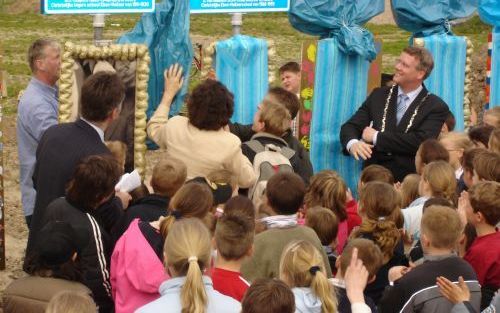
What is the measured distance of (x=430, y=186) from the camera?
23.5ft

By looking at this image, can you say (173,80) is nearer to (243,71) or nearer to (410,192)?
(243,71)

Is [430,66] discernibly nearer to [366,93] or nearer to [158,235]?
[366,93]

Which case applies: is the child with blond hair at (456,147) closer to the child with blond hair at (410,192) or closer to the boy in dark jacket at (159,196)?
→ the child with blond hair at (410,192)

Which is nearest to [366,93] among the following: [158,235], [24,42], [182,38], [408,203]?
[182,38]

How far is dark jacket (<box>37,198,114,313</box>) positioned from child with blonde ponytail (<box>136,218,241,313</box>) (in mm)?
942

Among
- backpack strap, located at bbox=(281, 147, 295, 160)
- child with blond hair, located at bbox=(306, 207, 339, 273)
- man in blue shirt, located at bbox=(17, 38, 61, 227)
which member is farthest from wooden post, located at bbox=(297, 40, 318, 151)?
child with blond hair, located at bbox=(306, 207, 339, 273)

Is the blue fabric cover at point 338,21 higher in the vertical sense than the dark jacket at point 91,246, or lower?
higher

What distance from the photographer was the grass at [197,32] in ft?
77.5

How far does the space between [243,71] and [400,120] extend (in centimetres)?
133

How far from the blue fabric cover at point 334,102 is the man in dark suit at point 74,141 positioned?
2993 millimetres

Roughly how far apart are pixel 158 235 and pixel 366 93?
171 inches

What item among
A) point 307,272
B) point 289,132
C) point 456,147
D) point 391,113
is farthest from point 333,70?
point 307,272

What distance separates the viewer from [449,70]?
32.9 feet

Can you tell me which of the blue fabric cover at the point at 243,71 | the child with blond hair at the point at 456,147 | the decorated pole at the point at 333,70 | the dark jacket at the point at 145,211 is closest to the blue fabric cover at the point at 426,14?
the decorated pole at the point at 333,70
